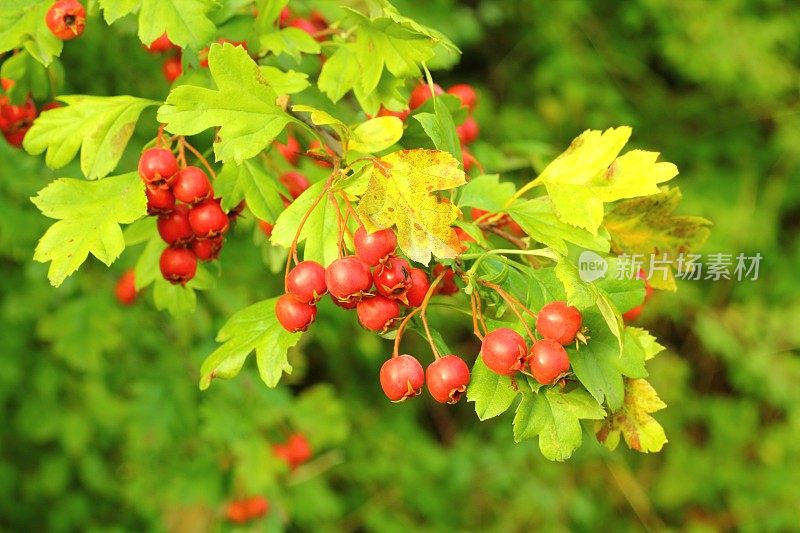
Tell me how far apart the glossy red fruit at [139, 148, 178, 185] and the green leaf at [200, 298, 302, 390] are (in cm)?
22

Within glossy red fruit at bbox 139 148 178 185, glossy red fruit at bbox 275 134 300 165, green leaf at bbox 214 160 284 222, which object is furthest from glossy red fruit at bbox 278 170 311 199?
glossy red fruit at bbox 139 148 178 185

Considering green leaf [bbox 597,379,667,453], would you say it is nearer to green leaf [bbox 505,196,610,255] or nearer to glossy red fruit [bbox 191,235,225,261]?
green leaf [bbox 505,196,610,255]

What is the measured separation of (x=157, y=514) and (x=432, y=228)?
2461 millimetres

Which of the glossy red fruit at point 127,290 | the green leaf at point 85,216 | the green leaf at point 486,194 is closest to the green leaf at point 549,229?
the green leaf at point 486,194

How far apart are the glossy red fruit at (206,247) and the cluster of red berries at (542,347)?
456mm

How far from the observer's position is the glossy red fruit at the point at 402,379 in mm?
992

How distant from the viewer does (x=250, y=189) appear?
1144 millimetres

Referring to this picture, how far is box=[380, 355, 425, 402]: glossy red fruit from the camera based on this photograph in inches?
39.1

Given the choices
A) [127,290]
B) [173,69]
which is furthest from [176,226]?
[127,290]

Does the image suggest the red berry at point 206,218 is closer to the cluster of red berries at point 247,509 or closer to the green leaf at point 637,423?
the green leaf at point 637,423

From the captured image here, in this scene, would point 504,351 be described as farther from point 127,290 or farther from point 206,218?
point 127,290

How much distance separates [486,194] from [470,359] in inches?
136

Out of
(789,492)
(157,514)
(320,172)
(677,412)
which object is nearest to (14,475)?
(157,514)

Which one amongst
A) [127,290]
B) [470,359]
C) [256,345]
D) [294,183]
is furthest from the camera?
[470,359]
